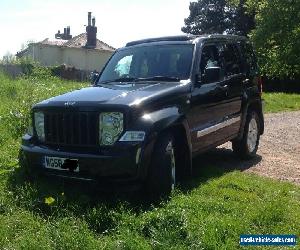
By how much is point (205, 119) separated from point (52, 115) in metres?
2.21

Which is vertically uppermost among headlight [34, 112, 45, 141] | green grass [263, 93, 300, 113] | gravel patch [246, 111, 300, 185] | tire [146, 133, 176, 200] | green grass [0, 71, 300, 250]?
headlight [34, 112, 45, 141]

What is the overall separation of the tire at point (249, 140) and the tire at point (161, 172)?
2.92 meters

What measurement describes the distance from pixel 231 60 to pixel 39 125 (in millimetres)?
3594

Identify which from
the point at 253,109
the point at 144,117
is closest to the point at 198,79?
the point at 144,117

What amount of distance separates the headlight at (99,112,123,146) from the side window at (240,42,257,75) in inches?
150

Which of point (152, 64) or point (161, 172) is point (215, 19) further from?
point (161, 172)

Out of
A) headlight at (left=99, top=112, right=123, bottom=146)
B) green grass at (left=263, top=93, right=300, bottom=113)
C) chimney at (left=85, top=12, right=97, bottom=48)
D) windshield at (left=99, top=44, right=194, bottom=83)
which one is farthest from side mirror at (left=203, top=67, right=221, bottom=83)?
chimney at (left=85, top=12, right=97, bottom=48)

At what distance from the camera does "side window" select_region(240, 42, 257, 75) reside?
8.06 metres

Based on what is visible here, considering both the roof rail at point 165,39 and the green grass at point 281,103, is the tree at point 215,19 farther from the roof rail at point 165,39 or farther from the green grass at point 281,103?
the roof rail at point 165,39

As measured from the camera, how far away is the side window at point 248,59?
8.06 m

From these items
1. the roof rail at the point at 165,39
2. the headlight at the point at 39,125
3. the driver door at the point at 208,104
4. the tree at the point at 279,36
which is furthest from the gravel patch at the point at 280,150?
the tree at the point at 279,36

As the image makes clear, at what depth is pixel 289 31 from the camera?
92.4 ft

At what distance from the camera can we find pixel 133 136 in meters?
4.80

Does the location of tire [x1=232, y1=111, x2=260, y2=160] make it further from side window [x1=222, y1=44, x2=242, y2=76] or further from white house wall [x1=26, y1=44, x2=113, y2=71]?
white house wall [x1=26, y1=44, x2=113, y2=71]
